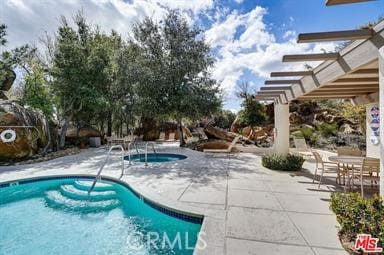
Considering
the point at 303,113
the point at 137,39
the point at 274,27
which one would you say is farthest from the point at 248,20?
the point at 303,113

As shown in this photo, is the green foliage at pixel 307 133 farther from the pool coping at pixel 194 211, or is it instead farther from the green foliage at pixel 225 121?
the pool coping at pixel 194 211

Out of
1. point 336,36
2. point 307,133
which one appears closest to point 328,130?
point 307,133

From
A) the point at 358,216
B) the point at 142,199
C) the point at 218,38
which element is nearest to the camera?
the point at 358,216

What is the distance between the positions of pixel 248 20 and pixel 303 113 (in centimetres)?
1262

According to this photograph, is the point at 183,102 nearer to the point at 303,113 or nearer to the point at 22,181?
the point at 22,181

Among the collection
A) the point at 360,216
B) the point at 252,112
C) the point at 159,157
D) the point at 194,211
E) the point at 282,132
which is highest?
the point at 252,112

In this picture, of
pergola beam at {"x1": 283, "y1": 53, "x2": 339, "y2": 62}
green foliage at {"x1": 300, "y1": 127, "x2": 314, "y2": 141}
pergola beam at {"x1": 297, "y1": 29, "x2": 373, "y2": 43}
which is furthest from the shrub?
green foliage at {"x1": 300, "y1": 127, "x2": 314, "y2": 141}

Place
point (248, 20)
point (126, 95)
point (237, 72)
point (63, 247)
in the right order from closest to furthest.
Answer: point (63, 247), point (248, 20), point (126, 95), point (237, 72)

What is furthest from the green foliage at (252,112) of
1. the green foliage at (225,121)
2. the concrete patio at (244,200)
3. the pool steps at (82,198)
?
the pool steps at (82,198)

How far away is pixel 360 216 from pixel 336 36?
2.69m

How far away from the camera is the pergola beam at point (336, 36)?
3.29 m

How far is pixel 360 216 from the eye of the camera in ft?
9.16

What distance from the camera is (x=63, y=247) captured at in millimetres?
3652

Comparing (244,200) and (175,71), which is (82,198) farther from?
(175,71)
